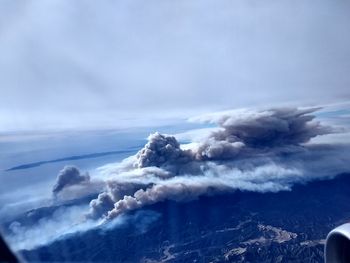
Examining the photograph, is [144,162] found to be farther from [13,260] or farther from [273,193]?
[13,260]

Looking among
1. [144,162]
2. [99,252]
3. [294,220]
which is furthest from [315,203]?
[99,252]

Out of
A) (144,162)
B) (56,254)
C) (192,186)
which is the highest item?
(144,162)

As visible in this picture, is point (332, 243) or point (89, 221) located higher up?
point (332, 243)

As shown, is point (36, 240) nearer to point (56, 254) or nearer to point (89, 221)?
point (56, 254)

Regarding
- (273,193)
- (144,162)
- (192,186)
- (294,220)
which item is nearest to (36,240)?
(144,162)

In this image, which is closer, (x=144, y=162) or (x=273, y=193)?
(x=144, y=162)

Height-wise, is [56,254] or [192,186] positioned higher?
[192,186]

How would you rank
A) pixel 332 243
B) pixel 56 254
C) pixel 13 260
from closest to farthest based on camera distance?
pixel 13 260 < pixel 332 243 < pixel 56 254

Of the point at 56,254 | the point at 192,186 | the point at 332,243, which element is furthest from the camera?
the point at 192,186

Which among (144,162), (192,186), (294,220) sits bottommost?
(294,220)
